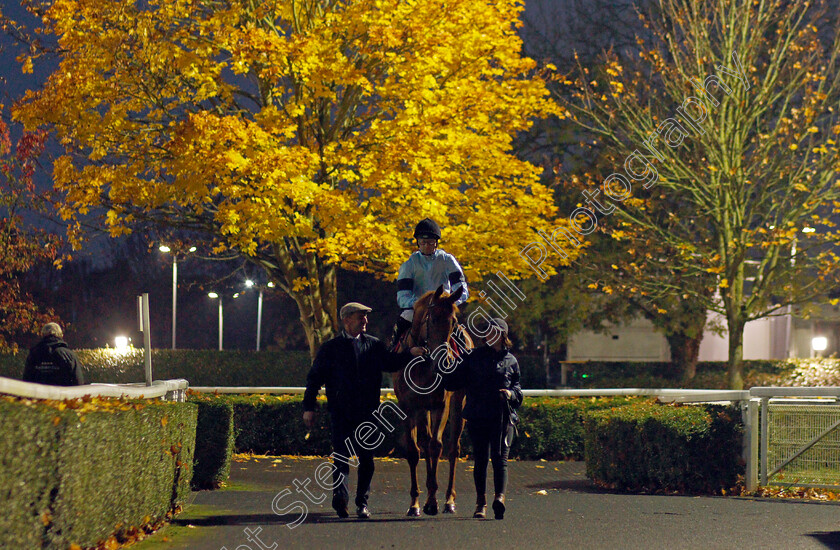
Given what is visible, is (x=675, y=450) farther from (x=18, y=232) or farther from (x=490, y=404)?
(x=18, y=232)

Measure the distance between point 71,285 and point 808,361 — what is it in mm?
55900

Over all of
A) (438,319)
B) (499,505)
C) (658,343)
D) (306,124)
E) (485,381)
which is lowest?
(499,505)

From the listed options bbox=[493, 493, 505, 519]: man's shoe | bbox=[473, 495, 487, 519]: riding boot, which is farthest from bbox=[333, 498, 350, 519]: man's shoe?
bbox=[493, 493, 505, 519]: man's shoe

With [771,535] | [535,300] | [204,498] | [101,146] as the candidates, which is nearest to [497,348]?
[771,535]

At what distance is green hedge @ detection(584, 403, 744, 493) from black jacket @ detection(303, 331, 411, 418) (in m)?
4.49

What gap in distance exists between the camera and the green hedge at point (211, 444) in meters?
12.8

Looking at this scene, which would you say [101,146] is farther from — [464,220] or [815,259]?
[815,259]

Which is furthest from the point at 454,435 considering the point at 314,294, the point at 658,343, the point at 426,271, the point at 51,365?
the point at 658,343

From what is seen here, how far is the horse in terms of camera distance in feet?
32.9

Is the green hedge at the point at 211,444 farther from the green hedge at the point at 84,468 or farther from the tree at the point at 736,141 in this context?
the tree at the point at 736,141

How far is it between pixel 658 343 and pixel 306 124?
2967 cm

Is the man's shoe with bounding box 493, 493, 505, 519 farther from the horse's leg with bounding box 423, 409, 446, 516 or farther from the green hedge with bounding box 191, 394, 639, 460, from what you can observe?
the green hedge with bounding box 191, 394, 639, 460

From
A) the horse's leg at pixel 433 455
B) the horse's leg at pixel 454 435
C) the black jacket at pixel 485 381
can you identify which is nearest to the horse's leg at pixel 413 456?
the horse's leg at pixel 433 455

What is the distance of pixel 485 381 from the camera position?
10.0 m
